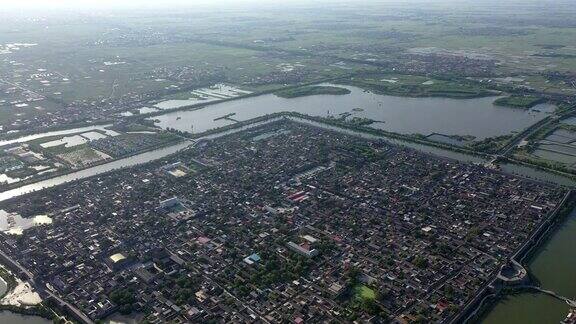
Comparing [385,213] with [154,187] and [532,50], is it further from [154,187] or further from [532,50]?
[532,50]

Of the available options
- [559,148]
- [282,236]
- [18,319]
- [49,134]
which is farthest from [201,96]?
[18,319]

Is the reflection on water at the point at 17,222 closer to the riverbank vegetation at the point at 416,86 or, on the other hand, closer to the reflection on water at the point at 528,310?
the reflection on water at the point at 528,310

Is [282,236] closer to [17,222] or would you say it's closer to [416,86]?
[17,222]

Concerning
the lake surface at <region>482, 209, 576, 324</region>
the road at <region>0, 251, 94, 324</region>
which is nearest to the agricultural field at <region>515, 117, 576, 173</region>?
the lake surface at <region>482, 209, 576, 324</region>

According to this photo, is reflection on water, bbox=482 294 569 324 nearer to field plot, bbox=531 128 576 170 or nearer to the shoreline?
the shoreline

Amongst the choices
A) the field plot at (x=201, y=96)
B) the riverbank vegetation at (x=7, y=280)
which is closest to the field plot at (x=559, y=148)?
the field plot at (x=201, y=96)

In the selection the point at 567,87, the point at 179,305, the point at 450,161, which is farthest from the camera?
the point at 567,87

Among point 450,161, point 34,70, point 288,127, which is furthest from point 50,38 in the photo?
point 450,161
